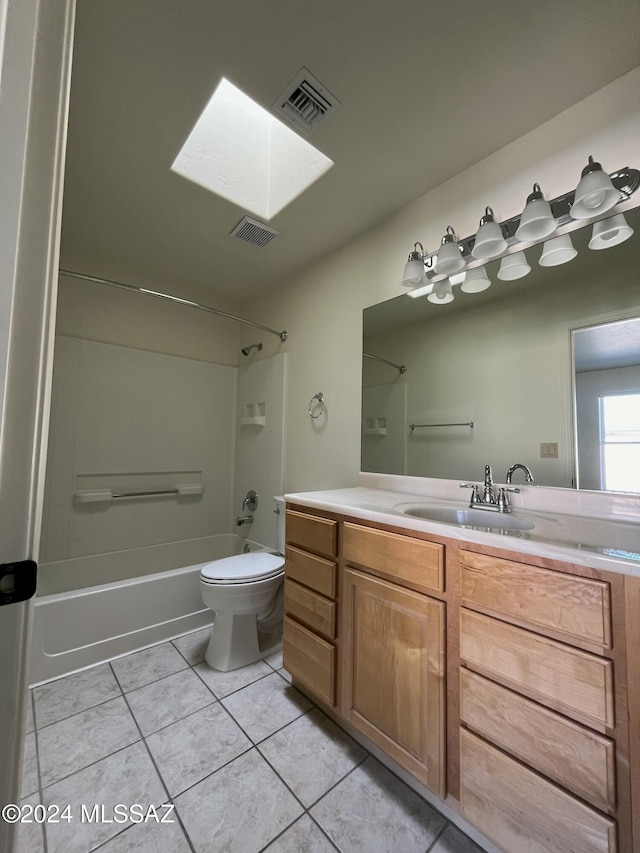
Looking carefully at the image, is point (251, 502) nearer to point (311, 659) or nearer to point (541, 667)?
point (311, 659)

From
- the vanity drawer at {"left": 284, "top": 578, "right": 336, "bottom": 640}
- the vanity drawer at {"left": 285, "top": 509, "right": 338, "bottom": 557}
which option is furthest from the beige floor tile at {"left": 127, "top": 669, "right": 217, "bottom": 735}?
the vanity drawer at {"left": 285, "top": 509, "right": 338, "bottom": 557}

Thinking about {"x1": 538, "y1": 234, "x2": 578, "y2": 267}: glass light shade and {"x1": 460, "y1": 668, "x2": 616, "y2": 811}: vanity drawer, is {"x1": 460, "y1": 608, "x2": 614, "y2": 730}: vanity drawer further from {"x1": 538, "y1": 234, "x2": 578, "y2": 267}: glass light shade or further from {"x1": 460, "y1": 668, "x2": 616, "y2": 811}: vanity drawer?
{"x1": 538, "y1": 234, "x2": 578, "y2": 267}: glass light shade

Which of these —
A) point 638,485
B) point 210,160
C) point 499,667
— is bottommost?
point 499,667

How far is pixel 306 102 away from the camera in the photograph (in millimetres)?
1201

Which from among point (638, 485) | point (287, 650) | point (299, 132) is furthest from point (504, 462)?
point (299, 132)

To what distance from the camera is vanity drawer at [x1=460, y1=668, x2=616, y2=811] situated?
69 cm

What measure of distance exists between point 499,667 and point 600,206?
4.76 ft

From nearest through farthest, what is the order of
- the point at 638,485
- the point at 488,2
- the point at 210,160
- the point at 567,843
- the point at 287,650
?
the point at 567,843 → the point at 488,2 → the point at 638,485 → the point at 287,650 → the point at 210,160

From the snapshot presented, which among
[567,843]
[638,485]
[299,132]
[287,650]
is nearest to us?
[567,843]

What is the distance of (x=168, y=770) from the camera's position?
1110 mm

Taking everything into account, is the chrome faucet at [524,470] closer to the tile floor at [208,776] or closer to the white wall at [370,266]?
the white wall at [370,266]

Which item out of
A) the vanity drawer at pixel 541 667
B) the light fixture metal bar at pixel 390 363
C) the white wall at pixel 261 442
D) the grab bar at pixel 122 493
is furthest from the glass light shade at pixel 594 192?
the grab bar at pixel 122 493

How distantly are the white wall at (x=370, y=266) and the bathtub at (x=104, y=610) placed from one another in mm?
941

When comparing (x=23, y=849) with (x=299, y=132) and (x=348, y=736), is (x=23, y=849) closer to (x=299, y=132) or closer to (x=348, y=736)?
(x=348, y=736)
